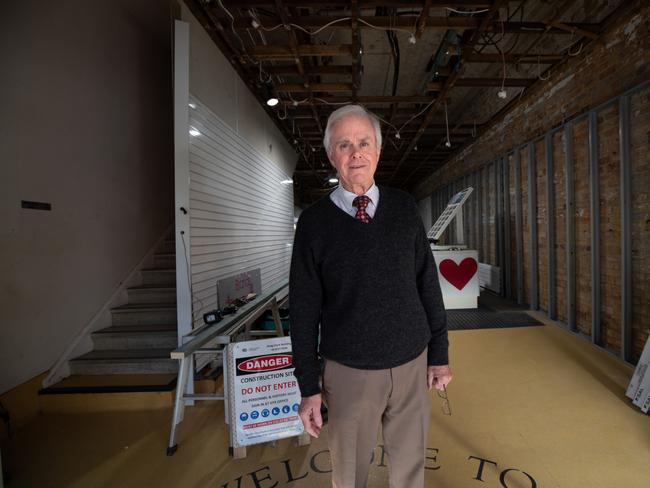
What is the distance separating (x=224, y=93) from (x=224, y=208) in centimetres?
132

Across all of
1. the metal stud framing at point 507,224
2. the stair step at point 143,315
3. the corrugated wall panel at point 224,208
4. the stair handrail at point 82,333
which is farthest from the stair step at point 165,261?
the metal stud framing at point 507,224

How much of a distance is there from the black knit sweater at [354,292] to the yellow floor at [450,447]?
119cm

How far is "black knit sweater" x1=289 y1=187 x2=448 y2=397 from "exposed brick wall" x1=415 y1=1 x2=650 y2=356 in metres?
3.30

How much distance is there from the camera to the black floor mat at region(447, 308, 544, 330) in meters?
4.84

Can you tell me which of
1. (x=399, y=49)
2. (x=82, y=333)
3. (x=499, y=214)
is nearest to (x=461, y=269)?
(x=499, y=214)

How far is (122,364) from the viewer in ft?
10.4

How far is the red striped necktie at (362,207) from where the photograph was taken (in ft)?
4.08

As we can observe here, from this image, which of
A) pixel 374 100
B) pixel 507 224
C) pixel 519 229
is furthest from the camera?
pixel 507 224

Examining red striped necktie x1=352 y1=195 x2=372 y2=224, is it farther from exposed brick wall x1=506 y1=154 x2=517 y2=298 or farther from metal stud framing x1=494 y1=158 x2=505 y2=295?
metal stud framing x1=494 y1=158 x2=505 y2=295

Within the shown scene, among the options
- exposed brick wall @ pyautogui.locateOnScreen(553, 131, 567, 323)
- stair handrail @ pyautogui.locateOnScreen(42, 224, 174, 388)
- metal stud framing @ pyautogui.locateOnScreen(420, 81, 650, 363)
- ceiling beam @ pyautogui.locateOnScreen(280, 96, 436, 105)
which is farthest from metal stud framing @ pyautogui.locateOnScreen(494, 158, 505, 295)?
stair handrail @ pyautogui.locateOnScreen(42, 224, 174, 388)

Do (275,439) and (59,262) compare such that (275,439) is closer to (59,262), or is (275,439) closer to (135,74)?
(59,262)

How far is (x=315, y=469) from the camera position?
205 centimetres

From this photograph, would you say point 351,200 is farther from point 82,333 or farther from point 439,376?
point 82,333

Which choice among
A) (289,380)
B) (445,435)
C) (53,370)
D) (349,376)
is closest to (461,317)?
(445,435)
